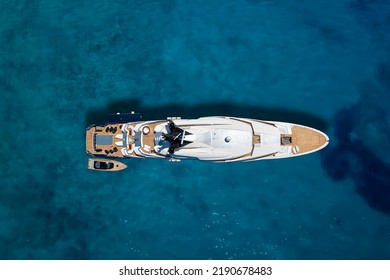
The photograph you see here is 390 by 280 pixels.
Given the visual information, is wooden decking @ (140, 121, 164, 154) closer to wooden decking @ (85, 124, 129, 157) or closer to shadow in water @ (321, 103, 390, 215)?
wooden decking @ (85, 124, 129, 157)

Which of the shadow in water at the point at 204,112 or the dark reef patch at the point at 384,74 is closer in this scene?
the dark reef patch at the point at 384,74

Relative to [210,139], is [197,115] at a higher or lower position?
higher

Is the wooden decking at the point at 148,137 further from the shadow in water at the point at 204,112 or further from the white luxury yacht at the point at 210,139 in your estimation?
the shadow in water at the point at 204,112

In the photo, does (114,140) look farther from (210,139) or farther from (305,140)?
(305,140)

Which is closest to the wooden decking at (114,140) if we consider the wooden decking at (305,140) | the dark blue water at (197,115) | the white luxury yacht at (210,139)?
the white luxury yacht at (210,139)

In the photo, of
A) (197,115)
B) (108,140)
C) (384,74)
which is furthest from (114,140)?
(384,74)
